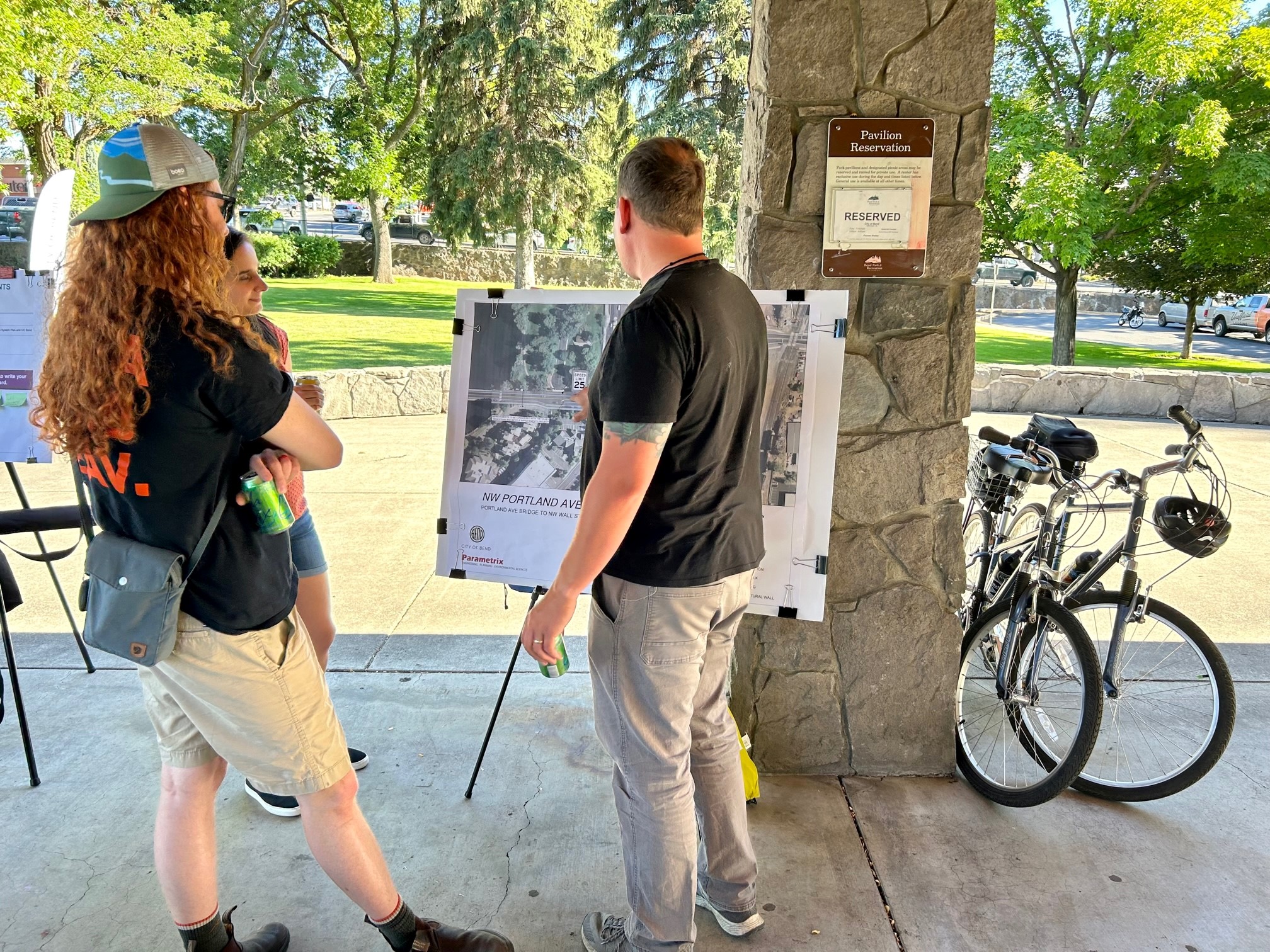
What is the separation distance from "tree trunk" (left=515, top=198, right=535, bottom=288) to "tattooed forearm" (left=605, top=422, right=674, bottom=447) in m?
19.8

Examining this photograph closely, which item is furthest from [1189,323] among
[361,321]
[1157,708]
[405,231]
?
[405,231]

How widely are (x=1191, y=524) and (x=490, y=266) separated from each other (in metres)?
28.0

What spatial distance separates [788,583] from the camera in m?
2.74

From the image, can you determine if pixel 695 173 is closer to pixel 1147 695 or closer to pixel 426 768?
pixel 426 768

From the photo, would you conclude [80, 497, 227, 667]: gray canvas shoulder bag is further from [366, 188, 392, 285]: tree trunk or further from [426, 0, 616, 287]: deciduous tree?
[366, 188, 392, 285]: tree trunk

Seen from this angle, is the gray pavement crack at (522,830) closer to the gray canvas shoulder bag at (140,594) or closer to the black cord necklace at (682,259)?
the gray canvas shoulder bag at (140,594)

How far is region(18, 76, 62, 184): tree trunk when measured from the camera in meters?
11.0

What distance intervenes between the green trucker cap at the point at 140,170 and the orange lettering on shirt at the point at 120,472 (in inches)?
17.0

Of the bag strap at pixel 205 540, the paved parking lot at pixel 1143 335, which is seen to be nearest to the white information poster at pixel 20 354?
the bag strap at pixel 205 540

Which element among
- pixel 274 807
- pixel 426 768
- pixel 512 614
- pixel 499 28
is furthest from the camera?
pixel 499 28

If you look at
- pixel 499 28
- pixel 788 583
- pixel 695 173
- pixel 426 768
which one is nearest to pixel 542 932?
pixel 426 768

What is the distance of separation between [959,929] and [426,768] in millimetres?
1696

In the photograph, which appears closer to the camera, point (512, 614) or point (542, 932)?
point (542, 932)

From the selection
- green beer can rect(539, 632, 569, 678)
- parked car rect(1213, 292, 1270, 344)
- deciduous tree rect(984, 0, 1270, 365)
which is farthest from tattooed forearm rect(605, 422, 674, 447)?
parked car rect(1213, 292, 1270, 344)
